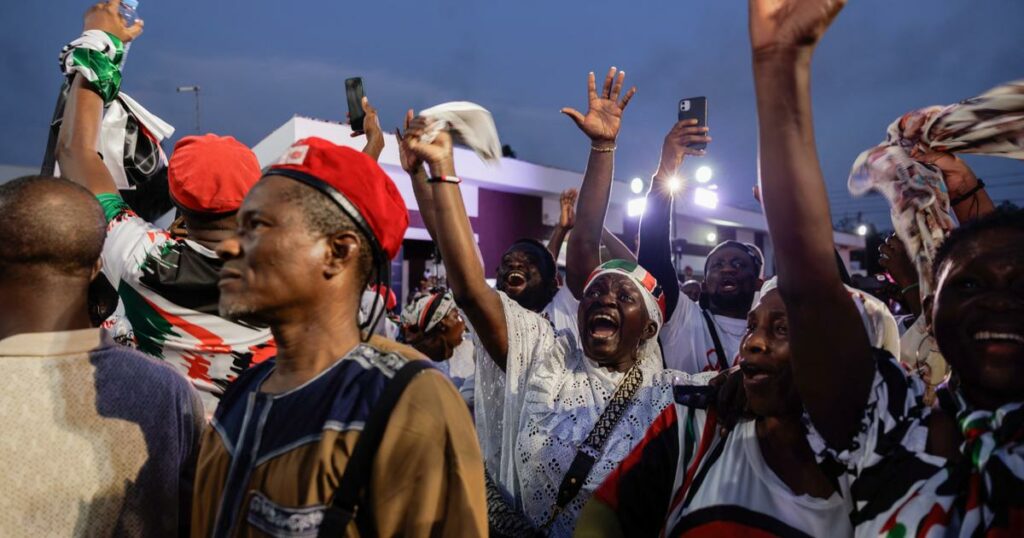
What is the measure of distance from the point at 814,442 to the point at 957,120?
974mm

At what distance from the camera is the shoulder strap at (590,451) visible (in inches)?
101

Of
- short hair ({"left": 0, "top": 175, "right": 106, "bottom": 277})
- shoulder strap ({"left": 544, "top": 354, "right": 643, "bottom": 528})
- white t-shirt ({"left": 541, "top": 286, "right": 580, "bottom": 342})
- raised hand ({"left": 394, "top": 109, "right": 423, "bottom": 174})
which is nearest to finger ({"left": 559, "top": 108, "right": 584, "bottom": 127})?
white t-shirt ({"left": 541, "top": 286, "right": 580, "bottom": 342})

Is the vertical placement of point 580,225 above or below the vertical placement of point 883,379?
above

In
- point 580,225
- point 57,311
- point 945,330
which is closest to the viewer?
point 945,330

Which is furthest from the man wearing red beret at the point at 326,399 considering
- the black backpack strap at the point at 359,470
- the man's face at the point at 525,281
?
the man's face at the point at 525,281

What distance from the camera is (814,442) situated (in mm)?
1692

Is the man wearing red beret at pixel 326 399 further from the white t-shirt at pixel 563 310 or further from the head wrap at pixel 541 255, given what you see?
the head wrap at pixel 541 255

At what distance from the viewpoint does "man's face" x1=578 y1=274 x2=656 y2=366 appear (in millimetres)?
2988

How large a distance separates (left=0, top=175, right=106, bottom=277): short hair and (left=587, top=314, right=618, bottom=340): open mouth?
1963 mm

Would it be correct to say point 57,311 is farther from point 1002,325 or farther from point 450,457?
point 1002,325

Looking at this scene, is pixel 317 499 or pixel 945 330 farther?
pixel 945 330

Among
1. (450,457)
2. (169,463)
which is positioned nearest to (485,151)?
(450,457)

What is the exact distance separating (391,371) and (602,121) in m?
2.51

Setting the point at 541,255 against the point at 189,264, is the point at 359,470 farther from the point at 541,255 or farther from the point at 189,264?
the point at 541,255
